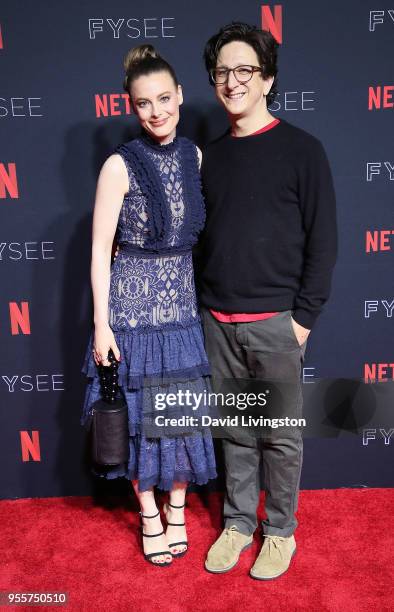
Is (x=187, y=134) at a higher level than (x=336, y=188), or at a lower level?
higher

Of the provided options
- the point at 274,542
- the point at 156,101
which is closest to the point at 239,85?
the point at 156,101

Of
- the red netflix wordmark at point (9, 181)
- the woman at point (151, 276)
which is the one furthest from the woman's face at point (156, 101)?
the red netflix wordmark at point (9, 181)

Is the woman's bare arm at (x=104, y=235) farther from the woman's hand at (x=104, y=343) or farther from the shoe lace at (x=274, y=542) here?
the shoe lace at (x=274, y=542)

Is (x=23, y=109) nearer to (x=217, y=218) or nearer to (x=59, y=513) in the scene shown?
(x=217, y=218)

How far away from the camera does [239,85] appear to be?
174cm

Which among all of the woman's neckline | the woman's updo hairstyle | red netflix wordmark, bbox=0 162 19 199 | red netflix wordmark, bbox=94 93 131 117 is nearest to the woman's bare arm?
the woman's neckline

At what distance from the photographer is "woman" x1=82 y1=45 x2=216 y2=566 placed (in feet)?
5.78

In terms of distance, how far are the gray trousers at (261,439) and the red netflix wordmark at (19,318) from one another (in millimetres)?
716

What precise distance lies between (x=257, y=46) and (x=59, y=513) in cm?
177

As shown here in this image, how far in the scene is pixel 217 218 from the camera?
187 cm

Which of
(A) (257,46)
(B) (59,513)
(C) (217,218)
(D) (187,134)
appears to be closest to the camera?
(A) (257,46)

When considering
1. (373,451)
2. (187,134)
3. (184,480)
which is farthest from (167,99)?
(373,451)

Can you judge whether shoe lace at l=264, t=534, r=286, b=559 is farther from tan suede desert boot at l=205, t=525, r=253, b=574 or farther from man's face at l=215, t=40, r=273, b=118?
man's face at l=215, t=40, r=273, b=118

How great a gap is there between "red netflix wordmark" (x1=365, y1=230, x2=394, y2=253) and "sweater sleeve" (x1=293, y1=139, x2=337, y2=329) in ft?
1.63
